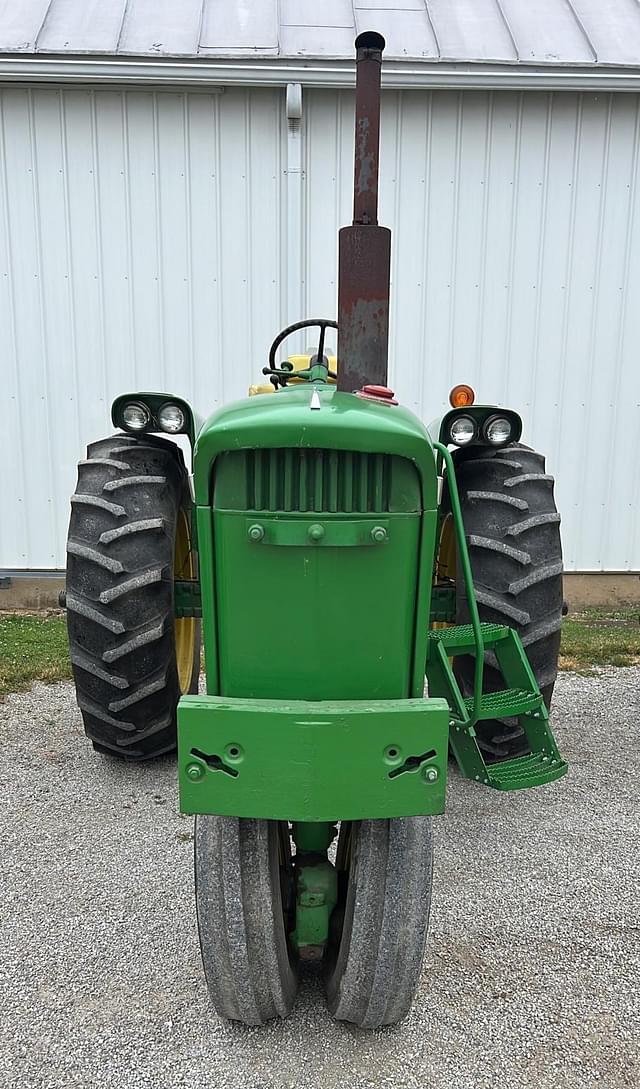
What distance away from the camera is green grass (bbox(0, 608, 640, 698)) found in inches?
188

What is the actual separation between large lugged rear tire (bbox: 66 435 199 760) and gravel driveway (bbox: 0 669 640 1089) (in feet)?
1.38

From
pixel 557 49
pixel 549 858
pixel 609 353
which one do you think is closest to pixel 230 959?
pixel 549 858

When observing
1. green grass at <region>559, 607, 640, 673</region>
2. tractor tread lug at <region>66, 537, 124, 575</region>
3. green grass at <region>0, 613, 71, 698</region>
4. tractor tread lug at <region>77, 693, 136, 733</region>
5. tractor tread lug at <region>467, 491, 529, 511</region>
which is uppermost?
tractor tread lug at <region>467, 491, 529, 511</region>

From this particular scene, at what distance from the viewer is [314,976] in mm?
2340

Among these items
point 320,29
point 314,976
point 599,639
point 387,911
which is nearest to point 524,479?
point 387,911

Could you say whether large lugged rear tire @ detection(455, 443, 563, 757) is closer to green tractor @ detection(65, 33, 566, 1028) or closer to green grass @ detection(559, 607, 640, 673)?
green tractor @ detection(65, 33, 566, 1028)

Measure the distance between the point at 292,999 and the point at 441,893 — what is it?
0.78 m

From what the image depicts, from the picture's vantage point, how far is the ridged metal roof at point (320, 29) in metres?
5.41

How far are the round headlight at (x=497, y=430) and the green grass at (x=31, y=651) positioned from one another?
2874mm

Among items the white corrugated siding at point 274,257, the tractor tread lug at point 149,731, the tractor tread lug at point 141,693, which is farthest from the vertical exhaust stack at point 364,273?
the white corrugated siding at point 274,257

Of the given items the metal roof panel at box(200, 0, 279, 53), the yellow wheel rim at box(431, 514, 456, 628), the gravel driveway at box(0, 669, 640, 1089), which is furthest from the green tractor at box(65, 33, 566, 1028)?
the metal roof panel at box(200, 0, 279, 53)

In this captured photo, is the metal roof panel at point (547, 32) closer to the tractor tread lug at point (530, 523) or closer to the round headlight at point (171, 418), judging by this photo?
the tractor tread lug at point (530, 523)

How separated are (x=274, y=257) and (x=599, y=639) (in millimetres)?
3393

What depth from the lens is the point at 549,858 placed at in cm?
303
